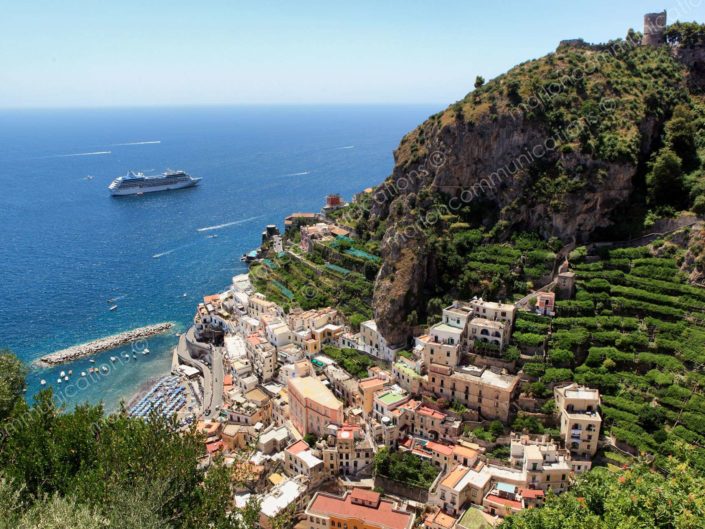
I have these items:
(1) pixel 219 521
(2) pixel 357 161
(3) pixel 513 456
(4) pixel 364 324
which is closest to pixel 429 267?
(4) pixel 364 324

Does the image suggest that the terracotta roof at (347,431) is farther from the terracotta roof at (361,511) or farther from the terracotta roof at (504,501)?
the terracotta roof at (504,501)

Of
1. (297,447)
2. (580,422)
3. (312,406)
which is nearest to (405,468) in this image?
(297,447)

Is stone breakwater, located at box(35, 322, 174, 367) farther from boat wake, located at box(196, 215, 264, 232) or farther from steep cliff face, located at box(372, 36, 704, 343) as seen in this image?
boat wake, located at box(196, 215, 264, 232)

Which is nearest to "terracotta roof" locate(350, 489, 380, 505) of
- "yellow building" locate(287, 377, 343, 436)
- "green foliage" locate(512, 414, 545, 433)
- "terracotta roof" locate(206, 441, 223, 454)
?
"yellow building" locate(287, 377, 343, 436)

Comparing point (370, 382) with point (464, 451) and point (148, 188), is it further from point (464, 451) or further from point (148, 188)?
point (148, 188)

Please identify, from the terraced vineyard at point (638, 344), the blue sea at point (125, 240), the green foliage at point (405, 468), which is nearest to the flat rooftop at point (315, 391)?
the green foliage at point (405, 468)

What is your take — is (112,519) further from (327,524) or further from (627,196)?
(627,196)

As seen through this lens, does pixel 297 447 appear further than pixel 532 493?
Yes
